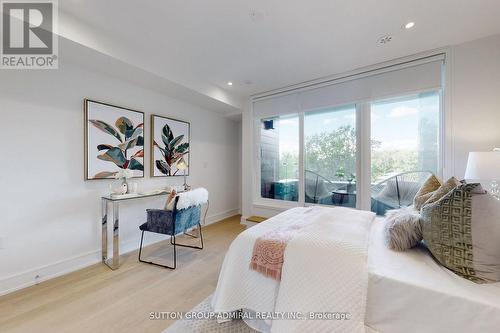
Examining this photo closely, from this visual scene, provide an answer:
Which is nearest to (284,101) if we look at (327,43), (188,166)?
(327,43)

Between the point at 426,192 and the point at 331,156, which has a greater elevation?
the point at 331,156

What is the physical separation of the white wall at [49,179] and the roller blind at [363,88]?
8.06 feet

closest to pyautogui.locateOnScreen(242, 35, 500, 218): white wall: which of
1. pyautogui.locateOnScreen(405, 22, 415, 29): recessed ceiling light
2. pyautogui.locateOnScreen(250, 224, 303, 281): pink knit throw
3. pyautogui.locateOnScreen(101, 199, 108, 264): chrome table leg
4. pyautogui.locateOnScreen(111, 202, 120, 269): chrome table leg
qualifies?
pyautogui.locateOnScreen(405, 22, 415, 29): recessed ceiling light

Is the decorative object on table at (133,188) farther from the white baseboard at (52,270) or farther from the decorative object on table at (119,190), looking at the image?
the white baseboard at (52,270)

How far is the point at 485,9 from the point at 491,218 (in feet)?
7.05

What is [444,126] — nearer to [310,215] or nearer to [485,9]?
[485,9]

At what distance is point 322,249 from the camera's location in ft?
4.12

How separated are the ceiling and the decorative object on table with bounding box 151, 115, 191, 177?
83 centimetres

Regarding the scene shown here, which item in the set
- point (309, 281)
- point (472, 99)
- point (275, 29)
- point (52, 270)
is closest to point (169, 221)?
point (52, 270)

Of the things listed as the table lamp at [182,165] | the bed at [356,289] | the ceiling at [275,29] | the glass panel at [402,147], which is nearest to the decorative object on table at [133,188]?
the table lamp at [182,165]

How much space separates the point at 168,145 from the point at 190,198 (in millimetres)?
1313

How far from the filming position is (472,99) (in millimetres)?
2363

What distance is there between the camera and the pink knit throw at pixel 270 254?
4.33 ft

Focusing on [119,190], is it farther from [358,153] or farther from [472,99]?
[472,99]
